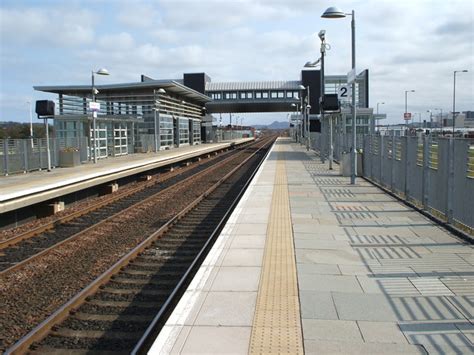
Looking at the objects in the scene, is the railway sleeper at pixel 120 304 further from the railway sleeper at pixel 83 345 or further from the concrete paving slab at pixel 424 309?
the concrete paving slab at pixel 424 309

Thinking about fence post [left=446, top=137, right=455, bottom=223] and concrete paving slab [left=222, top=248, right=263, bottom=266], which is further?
fence post [left=446, top=137, right=455, bottom=223]

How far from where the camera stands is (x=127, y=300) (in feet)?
22.7

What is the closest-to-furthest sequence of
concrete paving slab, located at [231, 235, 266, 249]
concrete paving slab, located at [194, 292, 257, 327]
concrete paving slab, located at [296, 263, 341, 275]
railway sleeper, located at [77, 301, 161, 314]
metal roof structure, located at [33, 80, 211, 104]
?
concrete paving slab, located at [194, 292, 257, 327] < railway sleeper, located at [77, 301, 161, 314] < concrete paving slab, located at [296, 263, 341, 275] < concrete paving slab, located at [231, 235, 266, 249] < metal roof structure, located at [33, 80, 211, 104]

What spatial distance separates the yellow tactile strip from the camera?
4508mm

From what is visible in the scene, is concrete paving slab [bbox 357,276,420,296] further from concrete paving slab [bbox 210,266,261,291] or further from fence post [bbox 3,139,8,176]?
fence post [bbox 3,139,8,176]

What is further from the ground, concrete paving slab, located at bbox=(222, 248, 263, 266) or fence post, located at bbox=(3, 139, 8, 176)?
fence post, located at bbox=(3, 139, 8, 176)

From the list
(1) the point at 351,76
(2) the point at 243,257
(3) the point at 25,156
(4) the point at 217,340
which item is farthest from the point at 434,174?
(3) the point at 25,156

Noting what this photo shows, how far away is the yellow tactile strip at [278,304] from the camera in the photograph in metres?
4.51

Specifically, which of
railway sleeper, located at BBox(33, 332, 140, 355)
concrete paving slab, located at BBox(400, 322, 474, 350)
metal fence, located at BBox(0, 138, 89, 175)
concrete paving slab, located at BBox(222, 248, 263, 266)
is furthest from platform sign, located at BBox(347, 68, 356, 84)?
railway sleeper, located at BBox(33, 332, 140, 355)

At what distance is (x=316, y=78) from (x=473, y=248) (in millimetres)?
86559

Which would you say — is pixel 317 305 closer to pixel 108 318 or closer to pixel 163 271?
pixel 108 318

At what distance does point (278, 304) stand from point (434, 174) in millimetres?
6837

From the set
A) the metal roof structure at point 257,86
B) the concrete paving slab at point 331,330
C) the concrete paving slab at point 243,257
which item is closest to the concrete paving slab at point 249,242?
the concrete paving slab at point 243,257

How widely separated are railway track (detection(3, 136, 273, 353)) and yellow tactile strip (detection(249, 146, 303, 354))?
47.4 inches
